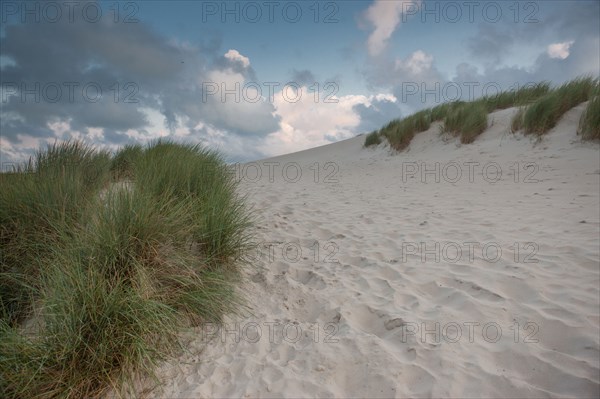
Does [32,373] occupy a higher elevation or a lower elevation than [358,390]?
higher

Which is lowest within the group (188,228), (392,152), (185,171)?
(188,228)

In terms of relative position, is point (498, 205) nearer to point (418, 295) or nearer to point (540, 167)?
point (540, 167)

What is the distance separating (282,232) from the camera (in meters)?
4.42

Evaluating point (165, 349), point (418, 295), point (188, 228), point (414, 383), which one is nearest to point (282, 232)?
point (188, 228)

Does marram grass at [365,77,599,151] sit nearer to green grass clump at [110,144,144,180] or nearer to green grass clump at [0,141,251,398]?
green grass clump at [0,141,251,398]

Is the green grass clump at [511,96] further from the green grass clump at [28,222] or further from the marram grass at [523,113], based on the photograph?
the green grass clump at [28,222]

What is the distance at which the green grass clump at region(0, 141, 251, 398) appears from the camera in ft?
5.75

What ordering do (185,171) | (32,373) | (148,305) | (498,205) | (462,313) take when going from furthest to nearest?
(498,205)
(185,171)
(462,313)
(148,305)
(32,373)

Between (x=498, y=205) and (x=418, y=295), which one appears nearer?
(x=418, y=295)

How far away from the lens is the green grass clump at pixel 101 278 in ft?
5.75

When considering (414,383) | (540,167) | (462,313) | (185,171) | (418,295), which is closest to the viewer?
(414,383)

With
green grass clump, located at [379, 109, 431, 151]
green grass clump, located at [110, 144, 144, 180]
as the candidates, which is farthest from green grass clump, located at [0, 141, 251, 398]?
green grass clump, located at [379, 109, 431, 151]

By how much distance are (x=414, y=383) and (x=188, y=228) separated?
202cm

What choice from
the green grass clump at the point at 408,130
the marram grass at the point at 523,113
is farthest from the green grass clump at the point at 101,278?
the green grass clump at the point at 408,130
